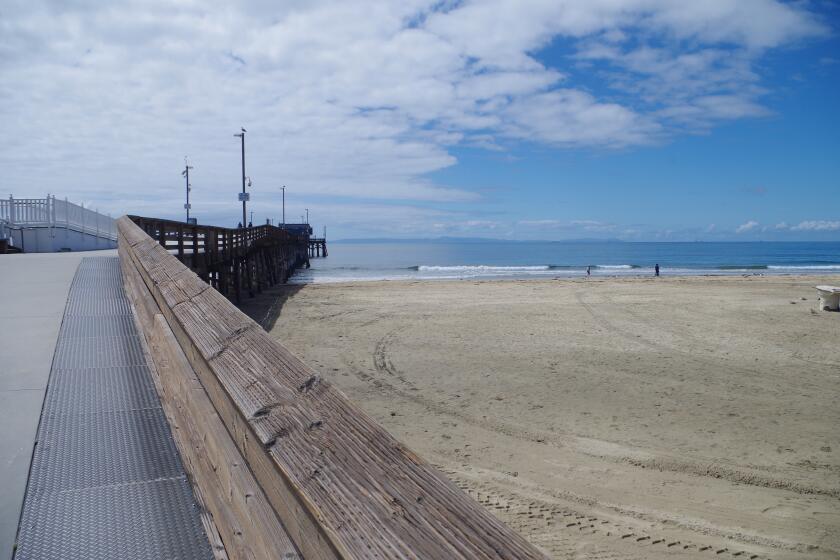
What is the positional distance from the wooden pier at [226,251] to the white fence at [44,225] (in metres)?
4.41

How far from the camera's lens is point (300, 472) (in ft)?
Result: 3.46

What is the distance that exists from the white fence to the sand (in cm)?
996

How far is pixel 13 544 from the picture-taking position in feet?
6.73

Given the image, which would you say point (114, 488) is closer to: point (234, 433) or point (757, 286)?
point (234, 433)

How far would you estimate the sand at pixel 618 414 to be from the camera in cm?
532

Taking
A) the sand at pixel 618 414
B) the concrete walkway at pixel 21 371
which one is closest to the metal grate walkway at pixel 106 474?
the concrete walkway at pixel 21 371

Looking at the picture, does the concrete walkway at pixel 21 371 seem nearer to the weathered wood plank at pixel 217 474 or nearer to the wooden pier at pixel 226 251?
the weathered wood plank at pixel 217 474

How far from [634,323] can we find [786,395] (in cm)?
745

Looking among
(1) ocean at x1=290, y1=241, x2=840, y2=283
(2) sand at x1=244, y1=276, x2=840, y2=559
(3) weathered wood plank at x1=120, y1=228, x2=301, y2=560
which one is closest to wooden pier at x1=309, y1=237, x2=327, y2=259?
(1) ocean at x1=290, y1=241, x2=840, y2=283

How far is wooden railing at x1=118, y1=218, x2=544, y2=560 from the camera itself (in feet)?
2.86

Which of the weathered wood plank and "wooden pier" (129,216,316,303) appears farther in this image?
"wooden pier" (129,216,316,303)

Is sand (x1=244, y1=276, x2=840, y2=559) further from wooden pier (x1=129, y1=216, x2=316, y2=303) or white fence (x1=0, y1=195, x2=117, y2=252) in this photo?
white fence (x1=0, y1=195, x2=117, y2=252)

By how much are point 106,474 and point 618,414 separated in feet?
24.2

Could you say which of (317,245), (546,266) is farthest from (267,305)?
(317,245)
